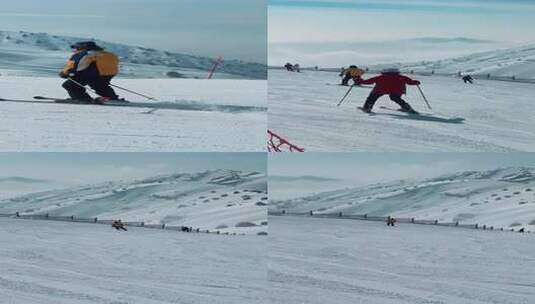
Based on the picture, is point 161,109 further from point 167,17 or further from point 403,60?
point 403,60

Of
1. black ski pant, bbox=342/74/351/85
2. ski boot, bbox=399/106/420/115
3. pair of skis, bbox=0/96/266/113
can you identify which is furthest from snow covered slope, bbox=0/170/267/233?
ski boot, bbox=399/106/420/115

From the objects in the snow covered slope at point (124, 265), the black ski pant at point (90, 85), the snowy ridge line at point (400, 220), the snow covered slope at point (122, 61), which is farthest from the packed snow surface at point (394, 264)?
the black ski pant at point (90, 85)

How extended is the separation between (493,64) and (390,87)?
19.9 inches

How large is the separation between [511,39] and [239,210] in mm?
1473

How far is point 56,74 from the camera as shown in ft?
13.0

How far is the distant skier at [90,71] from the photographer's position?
3982 mm

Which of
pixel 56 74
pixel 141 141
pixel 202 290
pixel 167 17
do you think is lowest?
pixel 202 290

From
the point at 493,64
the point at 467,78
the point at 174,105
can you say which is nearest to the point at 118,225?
the point at 174,105

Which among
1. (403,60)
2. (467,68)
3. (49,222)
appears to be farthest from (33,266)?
(467,68)

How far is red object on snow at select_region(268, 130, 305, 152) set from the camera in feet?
13.3

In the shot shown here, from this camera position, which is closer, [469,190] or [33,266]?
[33,266]

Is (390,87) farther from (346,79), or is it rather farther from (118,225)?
(118,225)

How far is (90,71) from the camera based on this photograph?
3998mm

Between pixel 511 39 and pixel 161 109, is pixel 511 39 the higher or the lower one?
the higher one
